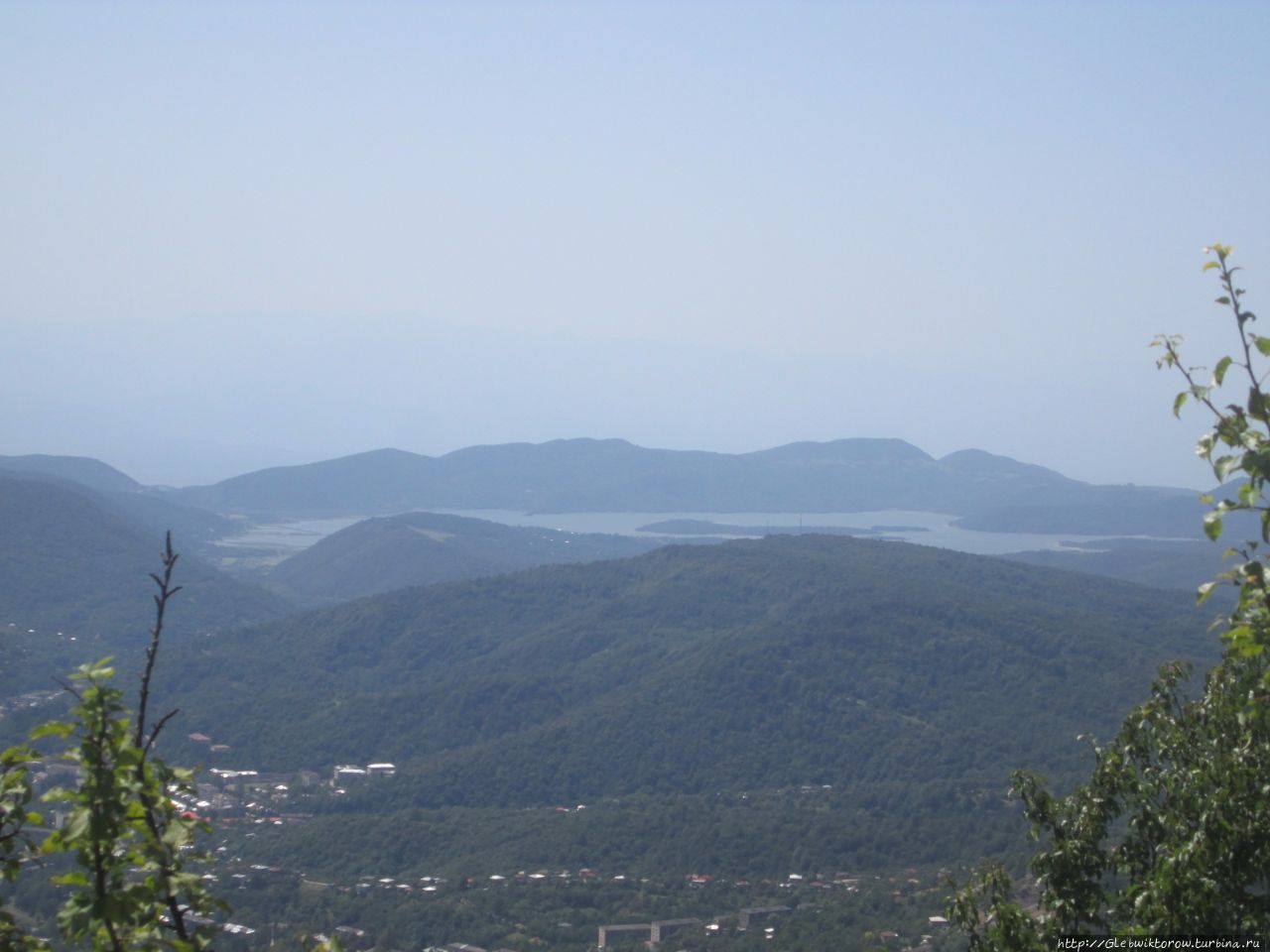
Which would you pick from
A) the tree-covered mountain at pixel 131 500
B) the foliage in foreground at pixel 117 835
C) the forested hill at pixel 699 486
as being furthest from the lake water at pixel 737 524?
the foliage in foreground at pixel 117 835

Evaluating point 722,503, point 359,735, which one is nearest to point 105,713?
point 359,735

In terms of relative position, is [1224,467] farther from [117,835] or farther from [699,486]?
[699,486]

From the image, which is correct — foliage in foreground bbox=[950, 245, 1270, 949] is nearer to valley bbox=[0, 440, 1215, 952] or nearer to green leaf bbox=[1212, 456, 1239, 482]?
green leaf bbox=[1212, 456, 1239, 482]

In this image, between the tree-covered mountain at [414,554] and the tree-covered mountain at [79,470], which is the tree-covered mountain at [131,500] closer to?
the tree-covered mountain at [79,470]

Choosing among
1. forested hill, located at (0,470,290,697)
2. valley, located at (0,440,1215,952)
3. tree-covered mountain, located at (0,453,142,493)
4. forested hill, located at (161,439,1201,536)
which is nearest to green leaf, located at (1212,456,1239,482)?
valley, located at (0,440,1215,952)

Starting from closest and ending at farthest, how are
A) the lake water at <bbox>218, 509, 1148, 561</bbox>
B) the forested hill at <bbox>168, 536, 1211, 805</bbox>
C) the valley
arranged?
the valley
the forested hill at <bbox>168, 536, 1211, 805</bbox>
the lake water at <bbox>218, 509, 1148, 561</bbox>

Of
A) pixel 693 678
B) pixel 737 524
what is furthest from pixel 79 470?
pixel 693 678

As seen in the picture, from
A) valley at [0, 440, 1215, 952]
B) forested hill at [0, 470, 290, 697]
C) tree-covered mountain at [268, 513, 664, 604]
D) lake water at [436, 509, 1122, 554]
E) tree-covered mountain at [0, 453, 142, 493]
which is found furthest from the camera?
lake water at [436, 509, 1122, 554]
